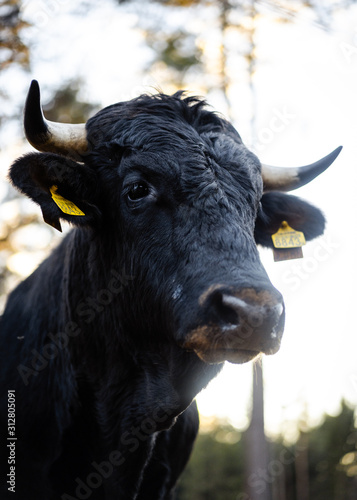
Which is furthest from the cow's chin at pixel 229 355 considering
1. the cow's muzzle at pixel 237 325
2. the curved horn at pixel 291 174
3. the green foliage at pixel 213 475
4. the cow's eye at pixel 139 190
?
the green foliage at pixel 213 475

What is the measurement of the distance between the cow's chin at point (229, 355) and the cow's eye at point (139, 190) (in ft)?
3.33

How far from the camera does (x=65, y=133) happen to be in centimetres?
369

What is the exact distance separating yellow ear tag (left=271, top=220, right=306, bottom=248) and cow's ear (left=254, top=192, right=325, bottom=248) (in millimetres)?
34

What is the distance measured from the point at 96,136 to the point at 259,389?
8384mm

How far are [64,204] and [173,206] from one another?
2.28 ft

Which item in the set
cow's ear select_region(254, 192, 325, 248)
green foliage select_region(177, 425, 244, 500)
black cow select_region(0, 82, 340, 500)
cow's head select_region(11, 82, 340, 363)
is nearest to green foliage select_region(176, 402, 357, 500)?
green foliage select_region(177, 425, 244, 500)

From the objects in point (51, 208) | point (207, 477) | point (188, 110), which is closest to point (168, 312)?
point (51, 208)

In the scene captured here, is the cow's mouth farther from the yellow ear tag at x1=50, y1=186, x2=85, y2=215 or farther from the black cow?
the yellow ear tag at x1=50, y1=186, x2=85, y2=215

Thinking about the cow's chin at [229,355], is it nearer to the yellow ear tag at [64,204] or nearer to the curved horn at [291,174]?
the yellow ear tag at [64,204]

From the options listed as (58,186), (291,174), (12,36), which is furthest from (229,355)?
(12,36)

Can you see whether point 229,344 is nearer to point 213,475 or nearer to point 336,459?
point 336,459

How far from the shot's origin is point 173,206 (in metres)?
3.18

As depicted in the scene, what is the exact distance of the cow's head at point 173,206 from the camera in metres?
2.66

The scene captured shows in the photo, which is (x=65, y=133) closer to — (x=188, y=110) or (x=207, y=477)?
(x=188, y=110)
